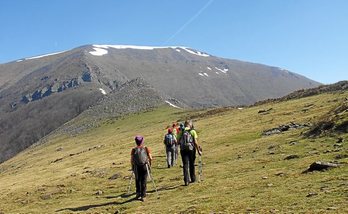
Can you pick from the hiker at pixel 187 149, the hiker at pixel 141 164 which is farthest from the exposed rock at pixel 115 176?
the hiker at pixel 141 164

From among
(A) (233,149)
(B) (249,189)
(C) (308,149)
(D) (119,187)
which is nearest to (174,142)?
(A) (233,149)

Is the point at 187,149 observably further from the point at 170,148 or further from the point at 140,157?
the point at 170,148

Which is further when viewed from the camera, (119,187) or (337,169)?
(119,187)

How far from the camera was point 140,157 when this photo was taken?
2172cm

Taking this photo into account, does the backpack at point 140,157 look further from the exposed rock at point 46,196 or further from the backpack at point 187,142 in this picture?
the exposed rock at point 46,196

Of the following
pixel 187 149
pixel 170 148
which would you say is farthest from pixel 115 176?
pixel 187 149

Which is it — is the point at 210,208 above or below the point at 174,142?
below

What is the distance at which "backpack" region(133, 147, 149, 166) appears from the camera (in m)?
21.6

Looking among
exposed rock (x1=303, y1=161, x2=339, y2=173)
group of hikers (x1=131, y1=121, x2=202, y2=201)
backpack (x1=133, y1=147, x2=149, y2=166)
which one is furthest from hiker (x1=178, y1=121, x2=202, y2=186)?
exposed rock (x1=303, y1=161, x2=339, y2=173)

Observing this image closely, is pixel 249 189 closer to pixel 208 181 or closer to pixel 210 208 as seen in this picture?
pixel 210 208

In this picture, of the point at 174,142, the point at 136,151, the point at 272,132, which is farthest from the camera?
the point at 272,132

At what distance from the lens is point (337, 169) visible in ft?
63.7

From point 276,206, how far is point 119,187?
1521cm

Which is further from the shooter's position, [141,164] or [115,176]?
[115,176]
